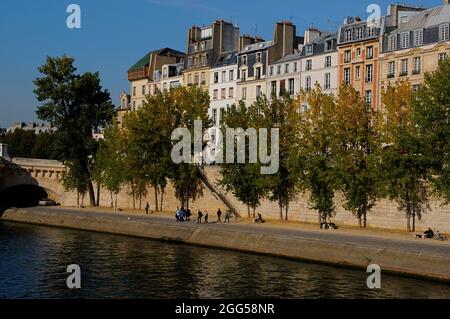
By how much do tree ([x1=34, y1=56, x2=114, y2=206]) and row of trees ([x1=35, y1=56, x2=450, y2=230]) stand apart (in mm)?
127

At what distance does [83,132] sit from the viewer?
92688mm

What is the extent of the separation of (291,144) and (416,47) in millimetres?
18407

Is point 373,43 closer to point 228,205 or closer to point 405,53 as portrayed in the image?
point 405,53

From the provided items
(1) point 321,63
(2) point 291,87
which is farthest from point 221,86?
(1) point 321,63

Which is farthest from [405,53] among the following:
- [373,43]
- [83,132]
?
[83,132]

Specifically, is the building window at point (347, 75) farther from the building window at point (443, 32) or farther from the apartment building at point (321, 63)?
the building window at point (443, 32)

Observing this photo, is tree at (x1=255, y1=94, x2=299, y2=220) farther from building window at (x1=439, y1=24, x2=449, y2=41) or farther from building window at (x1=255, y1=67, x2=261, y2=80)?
building window at (x1=255, y1=67, x2=261, y2=80)

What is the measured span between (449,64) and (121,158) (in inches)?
1695

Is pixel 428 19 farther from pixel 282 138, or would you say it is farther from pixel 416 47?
pixel 282 138

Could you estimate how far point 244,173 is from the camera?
71562 millimetres

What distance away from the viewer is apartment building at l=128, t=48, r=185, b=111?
118 meters
